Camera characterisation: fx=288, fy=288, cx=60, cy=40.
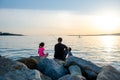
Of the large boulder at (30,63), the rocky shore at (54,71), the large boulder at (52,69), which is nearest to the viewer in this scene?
the rocky shore at (54,71)

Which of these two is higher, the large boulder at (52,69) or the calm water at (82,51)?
the large boulder at (52,69)

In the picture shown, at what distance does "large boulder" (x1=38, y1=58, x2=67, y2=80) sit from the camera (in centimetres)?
1075

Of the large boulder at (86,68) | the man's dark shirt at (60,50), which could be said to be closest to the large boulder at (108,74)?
the large boulder at (86,68)

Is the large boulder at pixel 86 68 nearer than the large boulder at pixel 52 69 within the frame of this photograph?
No

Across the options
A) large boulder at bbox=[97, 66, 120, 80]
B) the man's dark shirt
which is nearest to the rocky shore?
large boulder at bbox=[97, 66, 120, 80]

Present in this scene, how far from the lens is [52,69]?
10.9 m

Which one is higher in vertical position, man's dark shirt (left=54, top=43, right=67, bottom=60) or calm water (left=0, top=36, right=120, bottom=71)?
man's dark shirt (left=54, top=43, right=67, bottom=60)

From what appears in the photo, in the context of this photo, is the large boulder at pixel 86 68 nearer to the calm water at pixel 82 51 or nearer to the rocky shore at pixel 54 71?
the rocky shore at pixel 54 71

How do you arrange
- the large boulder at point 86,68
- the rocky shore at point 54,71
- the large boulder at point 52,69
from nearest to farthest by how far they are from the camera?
the rocky shore at point 54,71
the large boulder at point 52,69
the large boulder at point 86,68

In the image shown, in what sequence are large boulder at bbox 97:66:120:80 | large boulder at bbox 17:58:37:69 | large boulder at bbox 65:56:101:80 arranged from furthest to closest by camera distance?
large boulder at bbox 17:58:37:69 < large boulder at bbox 65:56:101:80 < large boulder at bbox 97:66:120:80

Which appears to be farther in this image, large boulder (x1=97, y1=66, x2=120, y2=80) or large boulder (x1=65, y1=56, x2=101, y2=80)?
large boulder (x1=65, y1=56, x2=101, y2=80)

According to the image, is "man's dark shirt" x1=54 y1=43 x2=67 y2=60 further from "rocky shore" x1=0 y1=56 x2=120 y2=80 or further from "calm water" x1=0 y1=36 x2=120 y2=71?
"calm water" x1=0 y1=36 x2=120 y2=71

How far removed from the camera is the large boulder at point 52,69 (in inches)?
423

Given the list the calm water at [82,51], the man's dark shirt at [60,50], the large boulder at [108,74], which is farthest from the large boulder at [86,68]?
the calm water at [82,51]
